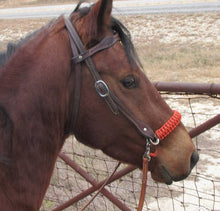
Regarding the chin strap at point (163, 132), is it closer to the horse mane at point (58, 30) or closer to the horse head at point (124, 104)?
the horse head at point (124, 104)

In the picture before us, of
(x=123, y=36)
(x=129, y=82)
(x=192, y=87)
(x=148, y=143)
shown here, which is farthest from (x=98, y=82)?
(x=192, y=87)

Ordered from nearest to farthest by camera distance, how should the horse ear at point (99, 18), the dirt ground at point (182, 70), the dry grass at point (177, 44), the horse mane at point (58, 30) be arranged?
the horse ear at point (99, 18), the horse mane at point (58, 30), the dirt ground at point (182, 70), the dry grass at point (177, 44)

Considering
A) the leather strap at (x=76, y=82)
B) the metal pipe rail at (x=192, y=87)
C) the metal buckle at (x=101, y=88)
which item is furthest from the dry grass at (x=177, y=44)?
the metal buckle at (x=101, y=88)

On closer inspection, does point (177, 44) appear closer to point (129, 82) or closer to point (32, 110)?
point (129, 82)

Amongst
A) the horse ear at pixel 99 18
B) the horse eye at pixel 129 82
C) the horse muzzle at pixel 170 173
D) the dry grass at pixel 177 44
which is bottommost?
the dry grass at pixel 177 44

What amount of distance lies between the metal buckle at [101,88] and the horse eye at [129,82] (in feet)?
0.35

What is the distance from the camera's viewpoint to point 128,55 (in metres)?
1.81

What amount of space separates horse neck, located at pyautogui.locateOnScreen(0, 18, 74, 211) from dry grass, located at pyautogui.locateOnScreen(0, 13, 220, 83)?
5422 mm

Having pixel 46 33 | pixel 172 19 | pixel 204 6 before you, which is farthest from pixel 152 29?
pixel 46 33

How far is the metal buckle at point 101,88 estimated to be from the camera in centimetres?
176

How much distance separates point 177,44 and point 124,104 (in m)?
11.2

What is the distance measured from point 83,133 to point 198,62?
8.53 meters

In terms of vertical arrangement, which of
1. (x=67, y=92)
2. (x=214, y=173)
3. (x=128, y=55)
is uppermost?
(x=128, y=55)

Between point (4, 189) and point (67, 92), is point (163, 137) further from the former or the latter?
point (4, 189)
